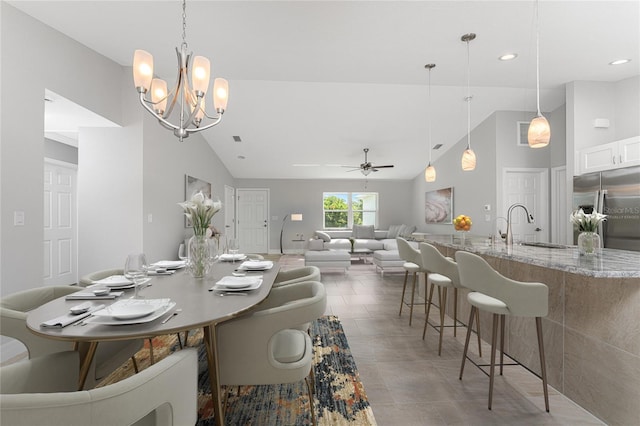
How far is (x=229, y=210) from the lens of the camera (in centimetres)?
938

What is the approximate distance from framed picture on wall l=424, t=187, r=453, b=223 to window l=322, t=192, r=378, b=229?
75.4 inches

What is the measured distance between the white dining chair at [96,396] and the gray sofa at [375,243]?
17.3 feet

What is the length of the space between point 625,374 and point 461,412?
0.89 meters

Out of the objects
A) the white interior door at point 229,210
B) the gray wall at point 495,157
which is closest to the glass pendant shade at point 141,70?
the gray wall at point 495,157

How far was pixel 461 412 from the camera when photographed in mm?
1944

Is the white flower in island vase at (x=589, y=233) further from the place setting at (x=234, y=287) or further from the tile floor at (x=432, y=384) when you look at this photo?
the place setting at (x=234, y=287)

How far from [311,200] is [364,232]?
6.67 feet

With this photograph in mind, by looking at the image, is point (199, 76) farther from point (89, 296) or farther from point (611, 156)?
point (611, 156)

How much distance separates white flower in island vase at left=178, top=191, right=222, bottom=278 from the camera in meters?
2.09

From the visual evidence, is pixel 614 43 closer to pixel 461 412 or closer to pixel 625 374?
pixel 625 374

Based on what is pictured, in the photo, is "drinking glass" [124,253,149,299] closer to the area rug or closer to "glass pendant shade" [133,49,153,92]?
the area rug

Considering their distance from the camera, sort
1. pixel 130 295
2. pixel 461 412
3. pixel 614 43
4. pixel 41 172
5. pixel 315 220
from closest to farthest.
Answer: pixel 130 295
pixel 461 412
pixel 41 172
pixel 614 43
pixel 315 220

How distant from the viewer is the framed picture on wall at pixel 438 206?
7.68 m

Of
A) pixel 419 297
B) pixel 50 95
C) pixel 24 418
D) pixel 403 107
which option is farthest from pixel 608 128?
pixel 50 95
